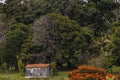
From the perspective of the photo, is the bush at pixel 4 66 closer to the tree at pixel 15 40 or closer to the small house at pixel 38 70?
the tree at pixel 15 40

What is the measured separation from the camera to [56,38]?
3303 centimetres

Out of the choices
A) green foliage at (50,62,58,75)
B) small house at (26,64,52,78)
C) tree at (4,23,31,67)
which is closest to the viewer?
small house at (26,64,52,78)

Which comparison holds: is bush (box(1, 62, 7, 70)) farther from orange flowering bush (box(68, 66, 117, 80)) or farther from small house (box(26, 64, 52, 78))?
orange flowering bush (box(68, 66, 117, 80))

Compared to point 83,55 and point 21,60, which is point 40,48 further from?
point 83,55

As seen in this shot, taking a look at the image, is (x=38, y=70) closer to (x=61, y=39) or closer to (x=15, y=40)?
(x=61, y=39)

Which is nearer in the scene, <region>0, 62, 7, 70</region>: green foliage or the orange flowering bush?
the orange flowering bush

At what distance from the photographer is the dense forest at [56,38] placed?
3219 cm

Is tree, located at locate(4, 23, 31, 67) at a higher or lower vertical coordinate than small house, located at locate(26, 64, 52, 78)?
higher

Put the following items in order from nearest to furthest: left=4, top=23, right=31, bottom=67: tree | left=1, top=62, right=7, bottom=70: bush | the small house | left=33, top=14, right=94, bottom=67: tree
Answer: the small house, left=33, top=14, right=94, bottom=67: tree, left=4, top=23, right=31, bottom=67: tree, left=1, top=62, right=7, bottom=70: bush

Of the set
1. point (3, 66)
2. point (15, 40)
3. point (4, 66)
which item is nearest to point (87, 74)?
point (15, 40)

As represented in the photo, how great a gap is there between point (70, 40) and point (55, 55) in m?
2.44

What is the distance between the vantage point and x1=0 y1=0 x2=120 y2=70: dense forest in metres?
32.2

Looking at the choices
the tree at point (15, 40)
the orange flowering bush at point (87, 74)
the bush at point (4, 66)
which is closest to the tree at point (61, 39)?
the tree at point (15, 40)

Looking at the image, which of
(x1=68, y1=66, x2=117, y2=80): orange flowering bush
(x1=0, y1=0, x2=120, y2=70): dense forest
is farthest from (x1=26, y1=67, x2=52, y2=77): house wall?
(x1=68, y1=66, x2=117, y2=80): orange flowering bush
